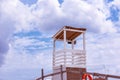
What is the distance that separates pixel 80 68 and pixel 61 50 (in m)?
1.68

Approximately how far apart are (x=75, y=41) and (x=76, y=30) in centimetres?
234

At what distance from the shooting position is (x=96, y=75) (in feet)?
50.2

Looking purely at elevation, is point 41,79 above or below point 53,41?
below

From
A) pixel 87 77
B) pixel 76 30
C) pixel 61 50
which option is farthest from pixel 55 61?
pixel 87 77

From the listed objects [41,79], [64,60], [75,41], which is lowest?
[41,79]

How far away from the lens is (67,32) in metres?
20.0

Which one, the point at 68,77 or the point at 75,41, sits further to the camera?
the point at 75,41

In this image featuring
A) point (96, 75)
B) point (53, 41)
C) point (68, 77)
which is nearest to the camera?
point (96, 75)

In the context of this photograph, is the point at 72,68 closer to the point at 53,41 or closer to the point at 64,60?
the point at 64,60

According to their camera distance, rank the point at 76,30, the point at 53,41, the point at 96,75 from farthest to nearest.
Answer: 1. the point at 53,41
2. the point at 76,30
3. the point at 96,75

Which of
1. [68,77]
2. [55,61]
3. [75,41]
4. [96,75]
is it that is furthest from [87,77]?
[75,41]

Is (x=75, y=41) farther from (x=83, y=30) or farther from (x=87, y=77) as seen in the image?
(x=87, y=77)

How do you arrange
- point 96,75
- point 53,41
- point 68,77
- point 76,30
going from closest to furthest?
1. point 96,75
2. point 68,77
3. point 76,30
4. point 53,41

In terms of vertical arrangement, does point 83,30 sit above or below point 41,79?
above
